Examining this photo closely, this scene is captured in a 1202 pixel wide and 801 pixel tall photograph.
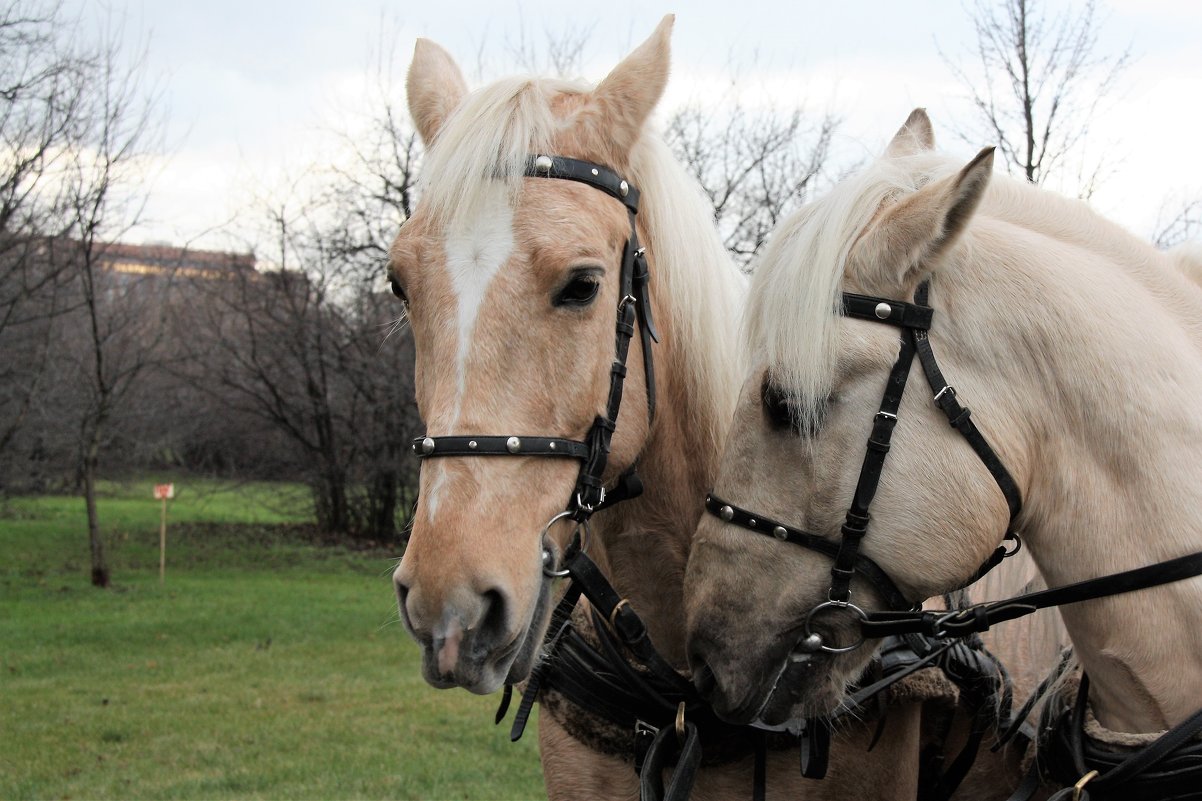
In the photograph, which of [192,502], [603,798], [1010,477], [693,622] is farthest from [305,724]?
[192,502]

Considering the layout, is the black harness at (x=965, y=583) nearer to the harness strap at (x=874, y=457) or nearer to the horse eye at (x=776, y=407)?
the harness strap at (x=874, y=457)

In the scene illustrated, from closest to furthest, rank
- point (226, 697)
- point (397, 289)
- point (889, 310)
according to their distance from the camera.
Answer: point (889, 310) → point (397, 289) → point (226, 697)

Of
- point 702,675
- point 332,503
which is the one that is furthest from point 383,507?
point 702,675

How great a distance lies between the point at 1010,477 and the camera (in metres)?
2.03

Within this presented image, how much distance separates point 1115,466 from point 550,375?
1160 millimetres

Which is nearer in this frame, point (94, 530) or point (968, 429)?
point (968, 429)

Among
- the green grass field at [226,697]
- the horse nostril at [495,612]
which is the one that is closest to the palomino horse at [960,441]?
the horse nostril at [495,612]

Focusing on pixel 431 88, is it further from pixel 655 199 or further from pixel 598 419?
pixel 598 419

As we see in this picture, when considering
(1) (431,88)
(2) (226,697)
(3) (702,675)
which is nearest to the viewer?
(3) (702,675)

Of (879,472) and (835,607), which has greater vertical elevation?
(879,472)

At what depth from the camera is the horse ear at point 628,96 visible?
254 centimetres

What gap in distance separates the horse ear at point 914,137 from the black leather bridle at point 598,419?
2.45 ft

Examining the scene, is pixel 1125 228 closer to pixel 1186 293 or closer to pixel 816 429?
pixel 1186 293

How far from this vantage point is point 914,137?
2807 millimetres
